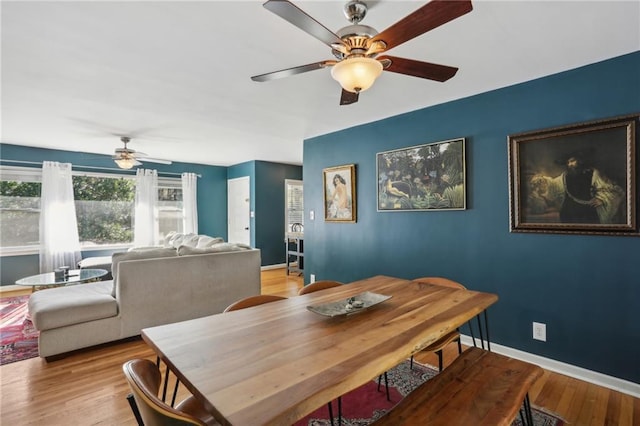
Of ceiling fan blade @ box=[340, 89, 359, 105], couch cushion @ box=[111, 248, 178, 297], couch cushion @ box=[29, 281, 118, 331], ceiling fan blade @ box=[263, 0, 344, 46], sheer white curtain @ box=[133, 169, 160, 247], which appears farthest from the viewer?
sheer white curtain @ box=[133, 169, 160, 247]

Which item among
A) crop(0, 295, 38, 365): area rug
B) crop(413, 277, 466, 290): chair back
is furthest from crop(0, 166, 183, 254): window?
crop(413, 277, 466, 290): chair back

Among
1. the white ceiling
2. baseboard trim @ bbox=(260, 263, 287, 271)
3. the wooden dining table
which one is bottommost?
baseboard trim @ bbox=(260, 263, 287, 271)

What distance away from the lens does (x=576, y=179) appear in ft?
7.58

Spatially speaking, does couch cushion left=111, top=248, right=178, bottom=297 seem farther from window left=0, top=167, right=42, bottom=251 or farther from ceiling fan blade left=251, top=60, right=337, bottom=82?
window left=0, top=167, right=42, bottom=251

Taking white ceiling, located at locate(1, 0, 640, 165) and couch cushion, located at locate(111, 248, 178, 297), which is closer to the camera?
white ceiling, located at locate(1, 0, 640, 165)

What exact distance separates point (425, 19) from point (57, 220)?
629 cm

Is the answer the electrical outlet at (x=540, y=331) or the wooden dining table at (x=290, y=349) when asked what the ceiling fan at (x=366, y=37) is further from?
the electrical outlet at (x=540, y=331)

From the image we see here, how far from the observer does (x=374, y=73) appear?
1.54 metres

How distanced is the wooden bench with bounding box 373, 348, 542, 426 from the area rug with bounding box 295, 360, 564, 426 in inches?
24.1

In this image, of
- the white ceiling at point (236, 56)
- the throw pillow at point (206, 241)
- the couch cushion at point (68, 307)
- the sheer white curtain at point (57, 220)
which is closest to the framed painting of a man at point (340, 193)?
the white ceiling at point (236, 56)

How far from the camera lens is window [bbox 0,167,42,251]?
498 centimetres

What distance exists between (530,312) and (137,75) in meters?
3.69

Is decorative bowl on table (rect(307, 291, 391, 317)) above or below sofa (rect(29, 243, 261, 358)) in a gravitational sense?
above

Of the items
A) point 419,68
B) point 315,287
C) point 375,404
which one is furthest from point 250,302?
point 419,68
